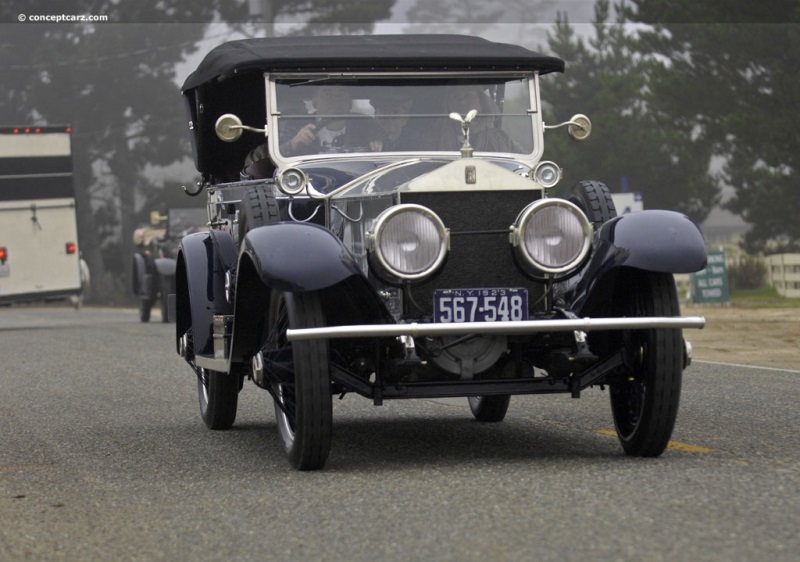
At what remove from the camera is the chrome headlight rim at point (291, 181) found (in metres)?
7.35

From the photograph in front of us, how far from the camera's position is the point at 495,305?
259 inches

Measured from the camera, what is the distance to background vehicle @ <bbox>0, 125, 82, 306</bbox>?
2520 cm

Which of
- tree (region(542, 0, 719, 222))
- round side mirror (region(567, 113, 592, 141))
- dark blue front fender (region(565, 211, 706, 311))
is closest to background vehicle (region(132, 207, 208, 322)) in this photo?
tree (region(542, 0, 719, 222))

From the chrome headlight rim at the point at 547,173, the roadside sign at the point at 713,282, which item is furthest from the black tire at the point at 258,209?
the roadside sign at the point at 713,282

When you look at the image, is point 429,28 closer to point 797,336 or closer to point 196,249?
point 797,336

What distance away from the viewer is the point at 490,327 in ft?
20.8

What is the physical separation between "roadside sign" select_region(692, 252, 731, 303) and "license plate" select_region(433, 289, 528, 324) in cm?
2037

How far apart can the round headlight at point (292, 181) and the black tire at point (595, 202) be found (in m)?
1.44

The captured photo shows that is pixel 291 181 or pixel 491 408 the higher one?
pixel 291 181

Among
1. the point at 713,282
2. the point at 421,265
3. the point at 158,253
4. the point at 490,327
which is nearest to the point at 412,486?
the point at 490,327

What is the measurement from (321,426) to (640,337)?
1559 mm

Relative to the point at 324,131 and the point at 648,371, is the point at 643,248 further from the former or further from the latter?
the point at 324,131

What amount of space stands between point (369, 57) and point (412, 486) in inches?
110

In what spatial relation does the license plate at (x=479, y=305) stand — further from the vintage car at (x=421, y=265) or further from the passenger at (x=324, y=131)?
the passenger at (x=324, y=131)
